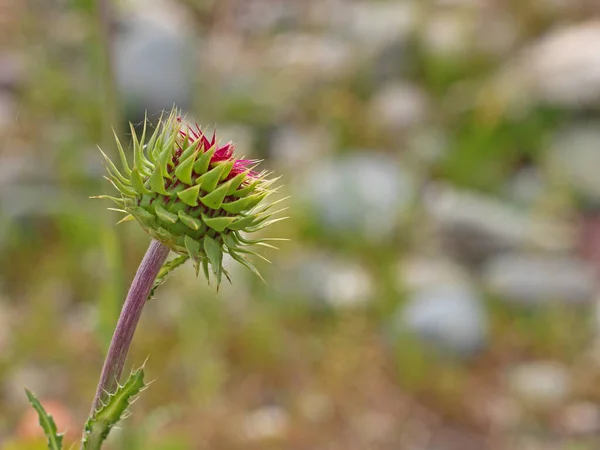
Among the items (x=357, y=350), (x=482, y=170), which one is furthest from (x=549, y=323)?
(x=482, y=170)

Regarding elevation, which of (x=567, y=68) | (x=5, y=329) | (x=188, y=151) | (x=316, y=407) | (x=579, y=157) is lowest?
(x=188, y=151)

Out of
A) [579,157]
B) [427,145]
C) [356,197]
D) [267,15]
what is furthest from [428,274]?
[267,15]

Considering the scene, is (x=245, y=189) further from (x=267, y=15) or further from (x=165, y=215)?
(x=267, y=15)

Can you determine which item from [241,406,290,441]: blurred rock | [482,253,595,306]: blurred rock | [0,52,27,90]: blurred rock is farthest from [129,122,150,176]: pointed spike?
[0,52,27,90]: blurred rock

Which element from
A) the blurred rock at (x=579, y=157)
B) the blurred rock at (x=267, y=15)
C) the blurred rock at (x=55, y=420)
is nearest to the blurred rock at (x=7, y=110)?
the blurred rock at (x=55, y=420)

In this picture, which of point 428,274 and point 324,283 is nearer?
point 324,283

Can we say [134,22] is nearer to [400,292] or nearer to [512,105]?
[512,105]
